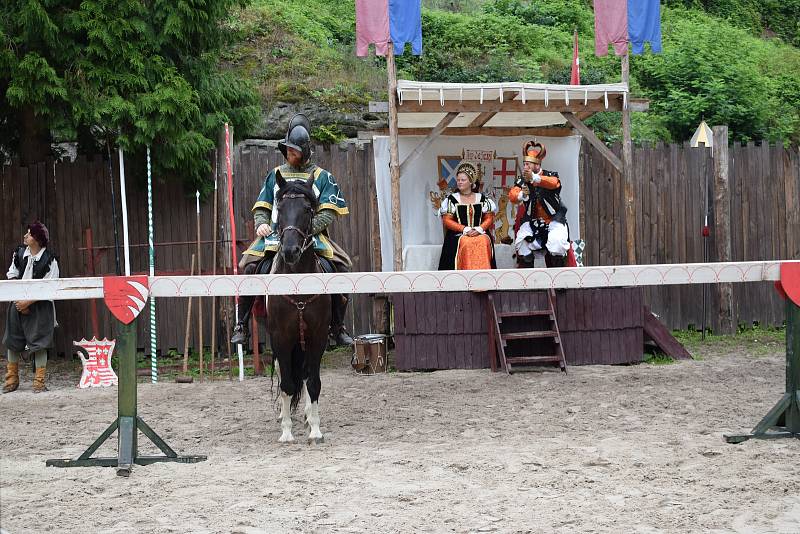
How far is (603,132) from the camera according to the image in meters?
17.1

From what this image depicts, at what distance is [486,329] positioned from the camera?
32.5 ft

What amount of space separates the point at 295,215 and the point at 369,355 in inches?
150

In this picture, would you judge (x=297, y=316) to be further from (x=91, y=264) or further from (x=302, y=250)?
(x=91, y=264)

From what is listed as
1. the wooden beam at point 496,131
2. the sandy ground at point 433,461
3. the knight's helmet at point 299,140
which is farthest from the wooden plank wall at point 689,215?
the knight's helmet at point 299,140

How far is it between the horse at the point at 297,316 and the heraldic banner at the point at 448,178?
396 centimetres

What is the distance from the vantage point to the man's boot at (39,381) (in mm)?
9289

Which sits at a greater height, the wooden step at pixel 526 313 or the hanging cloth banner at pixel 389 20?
the hanging cloth banner at pixel 389 20

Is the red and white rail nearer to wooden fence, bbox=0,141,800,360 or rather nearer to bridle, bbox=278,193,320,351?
bridle, bbox=278,193,320,351

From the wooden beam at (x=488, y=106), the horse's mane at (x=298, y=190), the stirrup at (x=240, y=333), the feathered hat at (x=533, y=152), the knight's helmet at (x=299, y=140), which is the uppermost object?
the wooden beam at (x=488, y=106)

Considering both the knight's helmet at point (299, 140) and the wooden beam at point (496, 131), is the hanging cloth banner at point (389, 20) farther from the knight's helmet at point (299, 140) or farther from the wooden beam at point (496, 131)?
the knight's helmet at point (299, 140)

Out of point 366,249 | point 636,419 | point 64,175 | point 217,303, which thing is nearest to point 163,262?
point 217,303

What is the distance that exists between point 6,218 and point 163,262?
6.29 feet

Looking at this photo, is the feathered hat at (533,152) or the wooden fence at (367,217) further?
the wooden fence at (367,217)

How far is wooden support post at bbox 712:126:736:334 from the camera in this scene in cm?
1135
